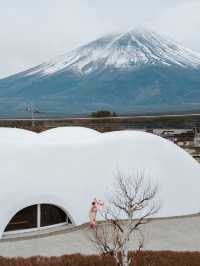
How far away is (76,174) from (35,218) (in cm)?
301

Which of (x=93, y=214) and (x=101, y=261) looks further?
(x=93, y=214)

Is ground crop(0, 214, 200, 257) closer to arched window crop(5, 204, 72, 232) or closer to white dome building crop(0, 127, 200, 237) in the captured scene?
arched window crop(5, 204, 72, 232)

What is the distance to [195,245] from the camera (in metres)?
20.8

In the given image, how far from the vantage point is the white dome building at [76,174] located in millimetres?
22062

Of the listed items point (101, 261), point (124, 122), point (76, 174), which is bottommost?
point (101, 261)

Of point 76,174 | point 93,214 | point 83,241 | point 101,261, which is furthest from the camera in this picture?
point 76,174

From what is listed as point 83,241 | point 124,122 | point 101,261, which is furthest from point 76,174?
point 124,122

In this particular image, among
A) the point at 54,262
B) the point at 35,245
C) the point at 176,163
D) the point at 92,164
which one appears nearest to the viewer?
the point at 54,262

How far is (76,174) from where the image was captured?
77.9 ft

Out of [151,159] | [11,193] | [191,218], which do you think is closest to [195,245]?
[191,218]

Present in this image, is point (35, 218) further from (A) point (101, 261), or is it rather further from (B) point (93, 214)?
(A) point (101, 261)

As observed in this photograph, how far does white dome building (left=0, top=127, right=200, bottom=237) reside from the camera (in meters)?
22.1

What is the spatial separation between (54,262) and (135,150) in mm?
11008

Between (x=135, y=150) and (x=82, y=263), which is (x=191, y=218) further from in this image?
(x=82, y=263)
